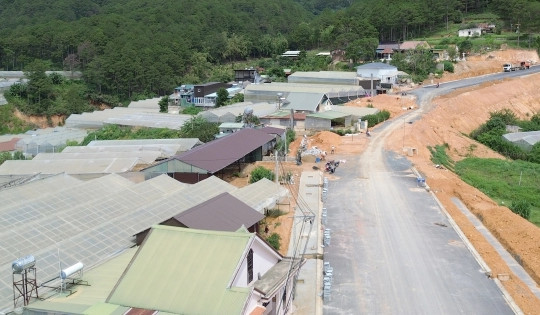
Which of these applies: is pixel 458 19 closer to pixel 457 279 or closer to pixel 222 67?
pixel 222 67

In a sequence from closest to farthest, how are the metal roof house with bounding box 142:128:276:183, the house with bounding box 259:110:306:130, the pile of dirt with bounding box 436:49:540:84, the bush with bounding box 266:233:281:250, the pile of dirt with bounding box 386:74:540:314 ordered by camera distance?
1. the pile of dirt with bounding box 386:74:540:314
2. the bush with bounding box 266:233:281:250
3. the metal roof house with bounding box 142:128:276:183
4. the house with bounding box 259:110:306:130
5. the pile of dirt with bounding box 436:49:540:84

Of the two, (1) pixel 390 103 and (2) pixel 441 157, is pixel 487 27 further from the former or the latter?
(2) pixel 441 157

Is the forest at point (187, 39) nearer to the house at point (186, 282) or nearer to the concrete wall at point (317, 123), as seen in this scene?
the concrete wall at point (317, 123)

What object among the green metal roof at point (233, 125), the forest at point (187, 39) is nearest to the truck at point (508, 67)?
the forest at point (187, 39)

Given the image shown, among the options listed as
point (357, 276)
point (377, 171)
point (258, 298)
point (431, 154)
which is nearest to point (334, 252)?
point (357, 276)

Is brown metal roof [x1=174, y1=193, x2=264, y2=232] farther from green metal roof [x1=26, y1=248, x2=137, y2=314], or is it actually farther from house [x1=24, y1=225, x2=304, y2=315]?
house [x1=24, y1=225, x2=304, y2=315]

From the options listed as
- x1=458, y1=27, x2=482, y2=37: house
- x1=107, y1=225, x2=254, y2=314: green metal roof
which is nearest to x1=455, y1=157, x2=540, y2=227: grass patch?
x1=107, y1=225, x2=254, y2=314: green metal roof
